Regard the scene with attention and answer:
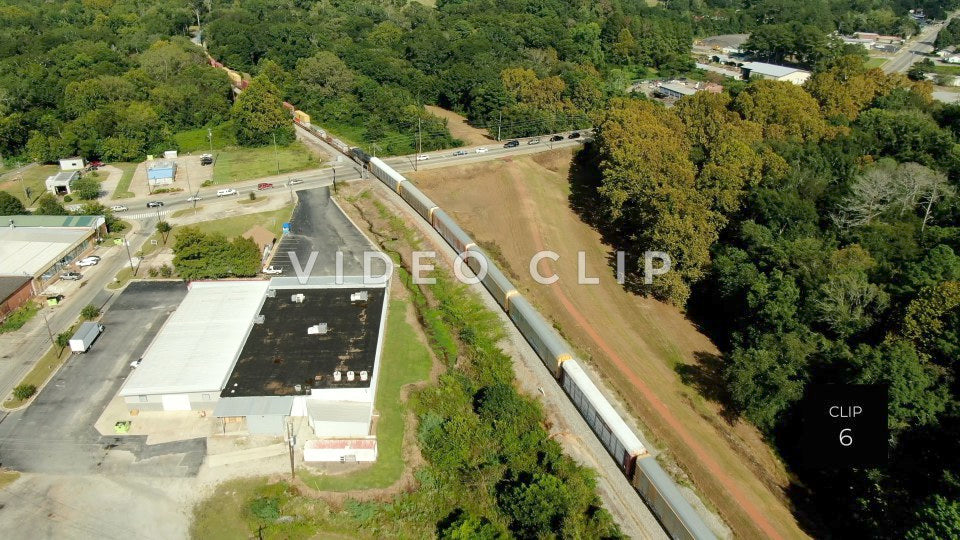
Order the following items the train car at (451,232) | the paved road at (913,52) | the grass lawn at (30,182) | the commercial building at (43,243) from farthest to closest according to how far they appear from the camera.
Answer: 1. the paved road at (913,52)
2. the grass lawn at (30,182)
3. the train car at (451,232)
4. the commercial building at (43,243)

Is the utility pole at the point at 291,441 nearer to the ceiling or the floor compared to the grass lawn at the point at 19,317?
nearer to the floor

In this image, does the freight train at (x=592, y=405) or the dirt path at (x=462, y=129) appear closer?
the freight train at (x=592, y=405)

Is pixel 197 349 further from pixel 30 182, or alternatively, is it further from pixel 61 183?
pixel 30 182

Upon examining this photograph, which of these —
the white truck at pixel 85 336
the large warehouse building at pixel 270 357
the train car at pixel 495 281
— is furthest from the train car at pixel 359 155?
the white truck at pixel 85 336

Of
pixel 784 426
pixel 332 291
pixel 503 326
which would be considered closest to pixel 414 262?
pixel 332 291

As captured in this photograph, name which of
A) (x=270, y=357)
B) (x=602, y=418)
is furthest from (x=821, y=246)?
(x=270, y=357)

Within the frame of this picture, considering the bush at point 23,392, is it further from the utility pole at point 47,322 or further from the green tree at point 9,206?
the green tree at point 9,206
